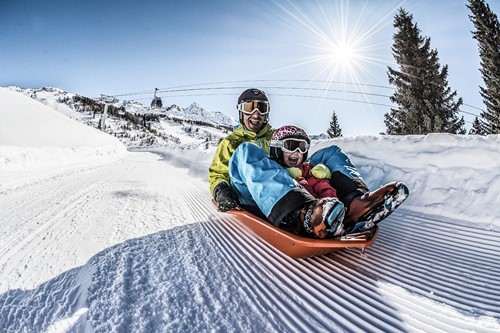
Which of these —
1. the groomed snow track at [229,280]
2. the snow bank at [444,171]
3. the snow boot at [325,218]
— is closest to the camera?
the groomed snow track at [229,280]

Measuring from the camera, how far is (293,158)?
2635 mm

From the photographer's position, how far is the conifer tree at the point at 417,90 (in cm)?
1711

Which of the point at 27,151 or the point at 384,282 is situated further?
the point at 27,151

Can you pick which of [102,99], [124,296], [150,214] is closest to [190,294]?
[124,296]

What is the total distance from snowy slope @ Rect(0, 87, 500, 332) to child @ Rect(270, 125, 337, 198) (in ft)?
2.11

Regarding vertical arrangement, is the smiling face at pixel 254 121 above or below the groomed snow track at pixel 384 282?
above

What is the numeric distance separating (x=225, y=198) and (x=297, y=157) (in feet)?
2.51

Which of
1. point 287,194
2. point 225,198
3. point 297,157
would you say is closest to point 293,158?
point 297,157

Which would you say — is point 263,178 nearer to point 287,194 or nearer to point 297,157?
point 287,194

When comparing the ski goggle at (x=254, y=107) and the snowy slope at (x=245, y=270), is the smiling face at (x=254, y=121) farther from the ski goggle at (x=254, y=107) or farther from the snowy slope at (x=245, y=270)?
the snowy slope at (x=245, y=270)

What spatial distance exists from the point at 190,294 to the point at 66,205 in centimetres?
275

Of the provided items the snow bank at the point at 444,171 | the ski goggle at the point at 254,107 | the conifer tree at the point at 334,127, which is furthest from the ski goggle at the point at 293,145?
the conifer tree at the point at 334,127

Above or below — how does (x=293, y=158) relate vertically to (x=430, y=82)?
below

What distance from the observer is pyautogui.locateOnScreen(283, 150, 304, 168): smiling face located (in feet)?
8.62
